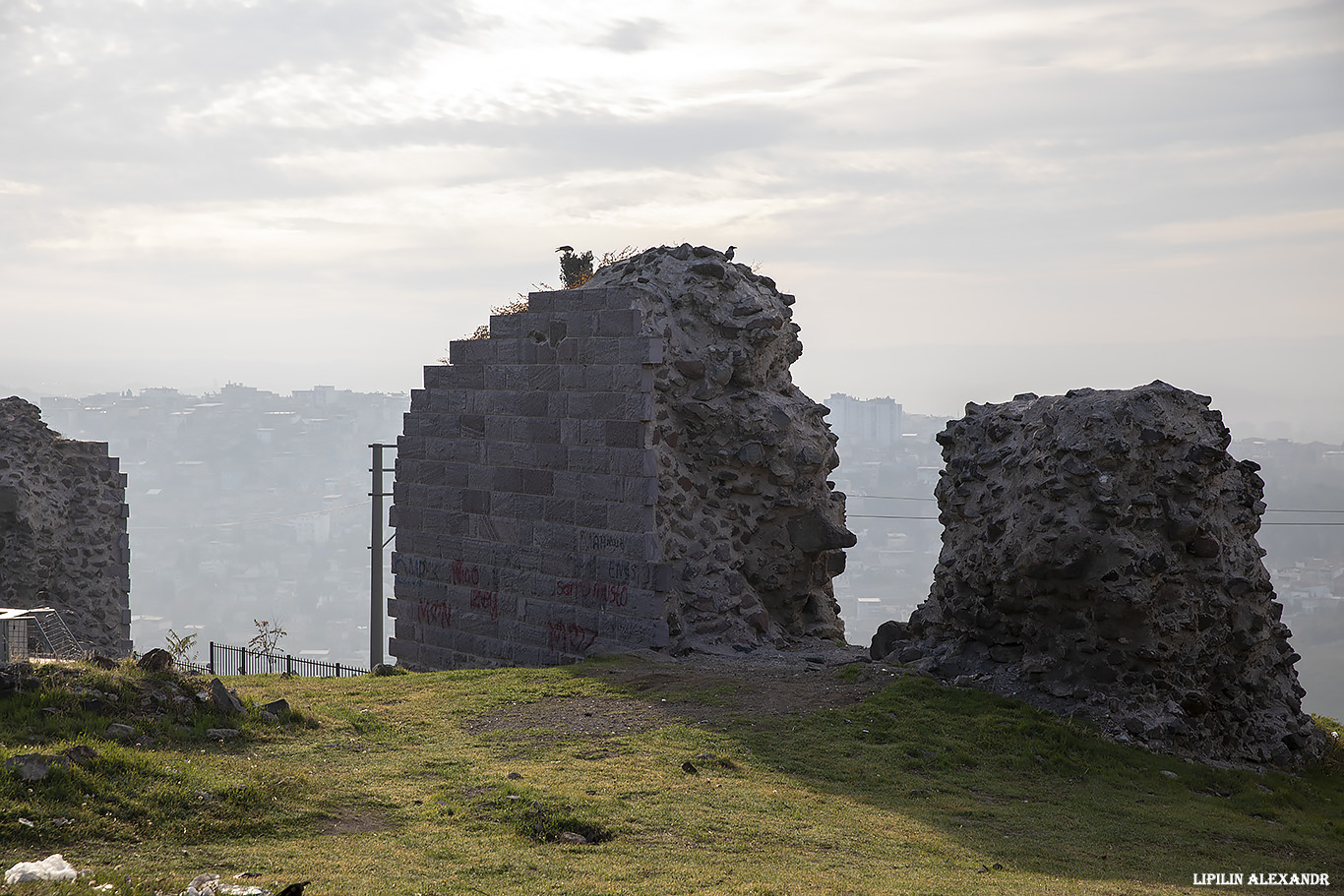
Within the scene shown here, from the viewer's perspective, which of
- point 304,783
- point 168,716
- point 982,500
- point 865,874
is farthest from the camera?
point 982,500

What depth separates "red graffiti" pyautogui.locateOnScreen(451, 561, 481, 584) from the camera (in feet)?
43.2

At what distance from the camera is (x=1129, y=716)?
27.0 ft

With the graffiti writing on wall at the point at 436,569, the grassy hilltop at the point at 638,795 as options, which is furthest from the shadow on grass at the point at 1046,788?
the graffiti writing on wall at the point at 436,569

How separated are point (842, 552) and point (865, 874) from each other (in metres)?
7.91

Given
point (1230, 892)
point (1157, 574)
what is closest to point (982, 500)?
point (1157, 574)

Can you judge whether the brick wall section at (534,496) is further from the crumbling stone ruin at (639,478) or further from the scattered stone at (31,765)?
the scattered stone at (31,765)

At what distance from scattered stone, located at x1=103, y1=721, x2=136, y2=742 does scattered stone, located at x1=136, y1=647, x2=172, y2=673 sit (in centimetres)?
101

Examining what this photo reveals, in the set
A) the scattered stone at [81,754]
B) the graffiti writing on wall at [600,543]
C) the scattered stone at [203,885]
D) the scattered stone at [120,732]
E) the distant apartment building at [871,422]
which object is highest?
the distant apartment building at [871,422]

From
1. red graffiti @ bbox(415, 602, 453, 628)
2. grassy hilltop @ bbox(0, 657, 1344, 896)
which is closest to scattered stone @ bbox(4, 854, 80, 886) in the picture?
grassy hilltop @ bbox(0, 657, 1344, 896)

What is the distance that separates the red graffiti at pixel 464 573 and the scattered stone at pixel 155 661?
5.31 metres

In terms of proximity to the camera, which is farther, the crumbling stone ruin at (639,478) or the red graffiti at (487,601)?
the red graffiti at (487,601)

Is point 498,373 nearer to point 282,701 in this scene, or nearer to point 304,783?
point 282,701

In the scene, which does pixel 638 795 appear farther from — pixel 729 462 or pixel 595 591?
pixel 729 462

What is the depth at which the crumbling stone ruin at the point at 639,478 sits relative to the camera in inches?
456
